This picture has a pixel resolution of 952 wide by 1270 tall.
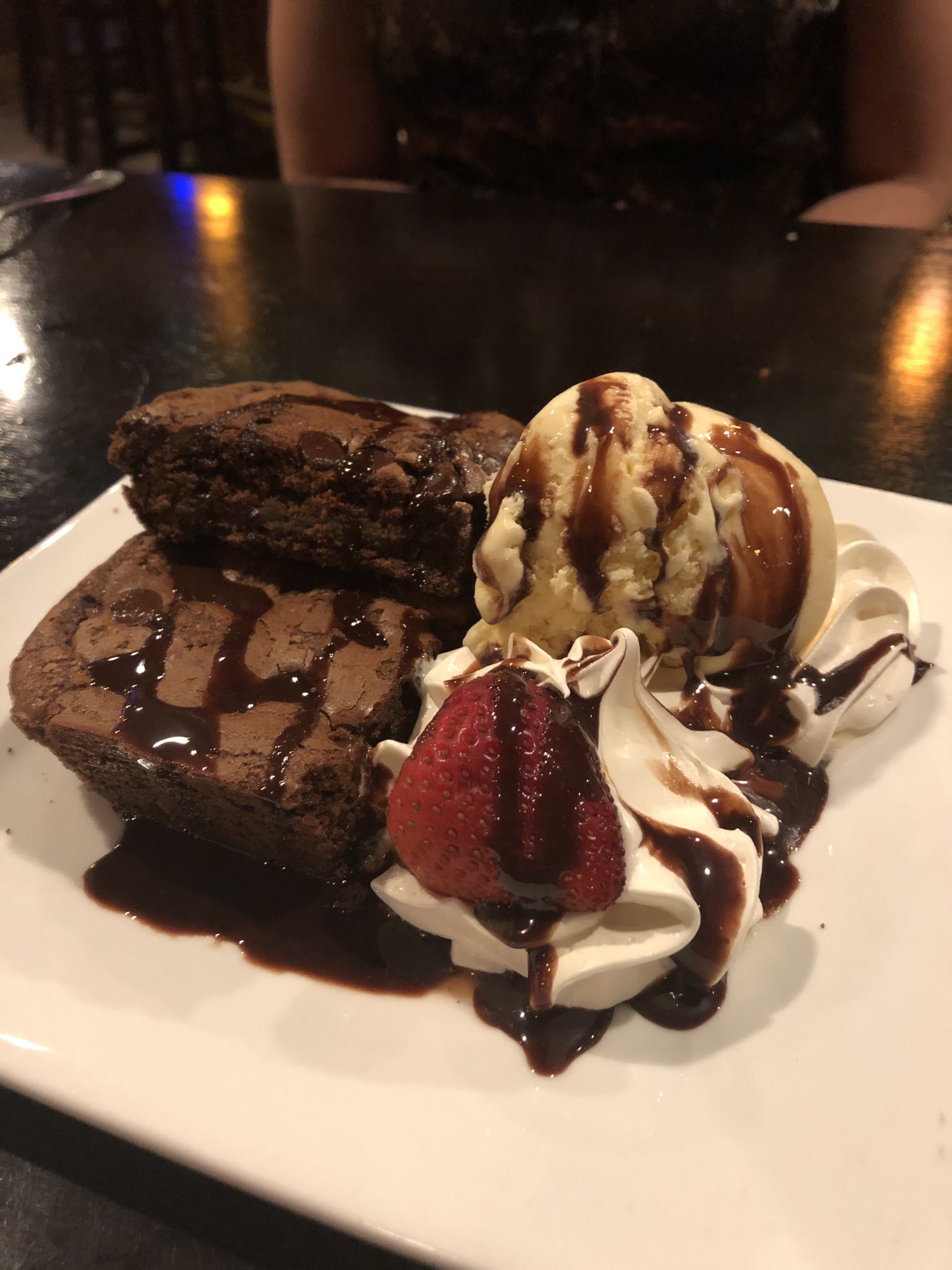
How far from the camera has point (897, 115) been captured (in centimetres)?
349

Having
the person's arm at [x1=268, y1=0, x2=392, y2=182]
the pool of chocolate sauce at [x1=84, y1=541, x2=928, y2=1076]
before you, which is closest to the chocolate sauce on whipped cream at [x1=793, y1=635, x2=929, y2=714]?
the pool of chocolate sauce at [x1=84, y1=541, x2=928, y2=1076]

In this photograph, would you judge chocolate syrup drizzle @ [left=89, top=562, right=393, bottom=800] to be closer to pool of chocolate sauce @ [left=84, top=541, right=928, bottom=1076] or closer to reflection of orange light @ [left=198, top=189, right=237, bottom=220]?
pool of chocolate sauce @ [left=84, top=541, right=928, bottom=1076]

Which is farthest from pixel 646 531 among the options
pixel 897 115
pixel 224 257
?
pixel 897 115

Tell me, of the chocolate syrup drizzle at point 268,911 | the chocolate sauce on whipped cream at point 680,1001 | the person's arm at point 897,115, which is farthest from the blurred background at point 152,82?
the chocolate sauce on whipped cream at point 680,1001

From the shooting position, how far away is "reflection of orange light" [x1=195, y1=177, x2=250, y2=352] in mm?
3246

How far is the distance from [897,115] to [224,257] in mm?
2995

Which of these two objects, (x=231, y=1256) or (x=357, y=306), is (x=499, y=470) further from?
(x=357, y=306)

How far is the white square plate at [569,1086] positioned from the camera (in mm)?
1004

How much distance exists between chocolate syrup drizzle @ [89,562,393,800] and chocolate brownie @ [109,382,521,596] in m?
0.12

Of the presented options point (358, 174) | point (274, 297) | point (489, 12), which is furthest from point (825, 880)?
point (358, 174)

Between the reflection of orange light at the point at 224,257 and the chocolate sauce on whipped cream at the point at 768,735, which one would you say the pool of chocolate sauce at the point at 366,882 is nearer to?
the chocolate sauce on whipped cream at the point at 768,735

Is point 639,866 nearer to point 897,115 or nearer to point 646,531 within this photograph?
point 646,531

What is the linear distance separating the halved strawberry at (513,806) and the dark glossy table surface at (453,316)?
5.26ft

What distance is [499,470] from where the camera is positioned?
1.58 meters
